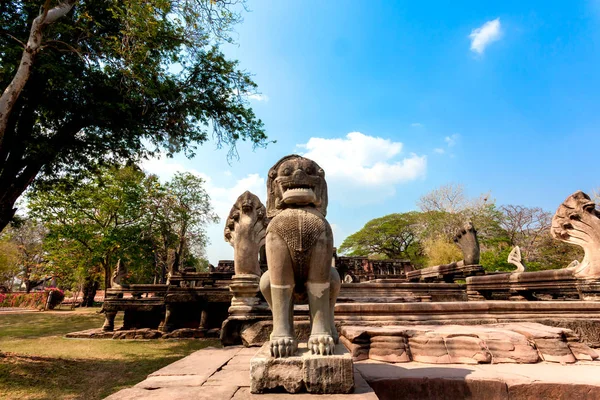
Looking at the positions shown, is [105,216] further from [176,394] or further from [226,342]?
[176,394]

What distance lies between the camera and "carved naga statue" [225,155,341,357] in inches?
83.2

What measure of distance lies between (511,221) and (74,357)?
28.2 m

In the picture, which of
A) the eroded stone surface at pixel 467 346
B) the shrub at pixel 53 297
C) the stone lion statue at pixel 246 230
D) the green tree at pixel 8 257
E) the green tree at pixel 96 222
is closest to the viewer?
the eroded stone surface at pixel 467 346

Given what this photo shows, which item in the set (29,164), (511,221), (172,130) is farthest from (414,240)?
(29,164)

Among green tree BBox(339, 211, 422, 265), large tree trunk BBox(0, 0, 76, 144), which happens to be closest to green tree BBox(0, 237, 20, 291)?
large tree trunk BBox(0, 0, 76, 144)

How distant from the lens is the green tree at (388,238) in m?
34.5

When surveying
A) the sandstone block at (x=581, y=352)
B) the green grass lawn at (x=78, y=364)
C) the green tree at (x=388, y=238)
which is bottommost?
the green grass lawn at (x=78, y=364)

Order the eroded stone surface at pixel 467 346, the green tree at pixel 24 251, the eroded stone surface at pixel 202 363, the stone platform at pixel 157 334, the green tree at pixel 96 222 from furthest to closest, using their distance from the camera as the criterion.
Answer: the green tree at pixel 24 251
the green tree at pixel 96 222
the stone platform at pixel 157 334
the eroded stone surface at pixel 467 346
the eroded stone surface at pixel 202 363

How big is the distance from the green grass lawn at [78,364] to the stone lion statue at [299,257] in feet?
11.4

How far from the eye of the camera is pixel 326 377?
1.83 metres

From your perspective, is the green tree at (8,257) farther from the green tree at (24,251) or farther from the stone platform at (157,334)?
the stone platform at (157,334)

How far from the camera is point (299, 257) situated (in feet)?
7.25

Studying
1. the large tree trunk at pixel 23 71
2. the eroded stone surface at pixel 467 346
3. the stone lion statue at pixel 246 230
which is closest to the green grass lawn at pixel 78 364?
the stone lion statue at pixel 246 230

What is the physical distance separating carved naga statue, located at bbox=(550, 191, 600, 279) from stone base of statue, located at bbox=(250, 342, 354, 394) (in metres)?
5.87
